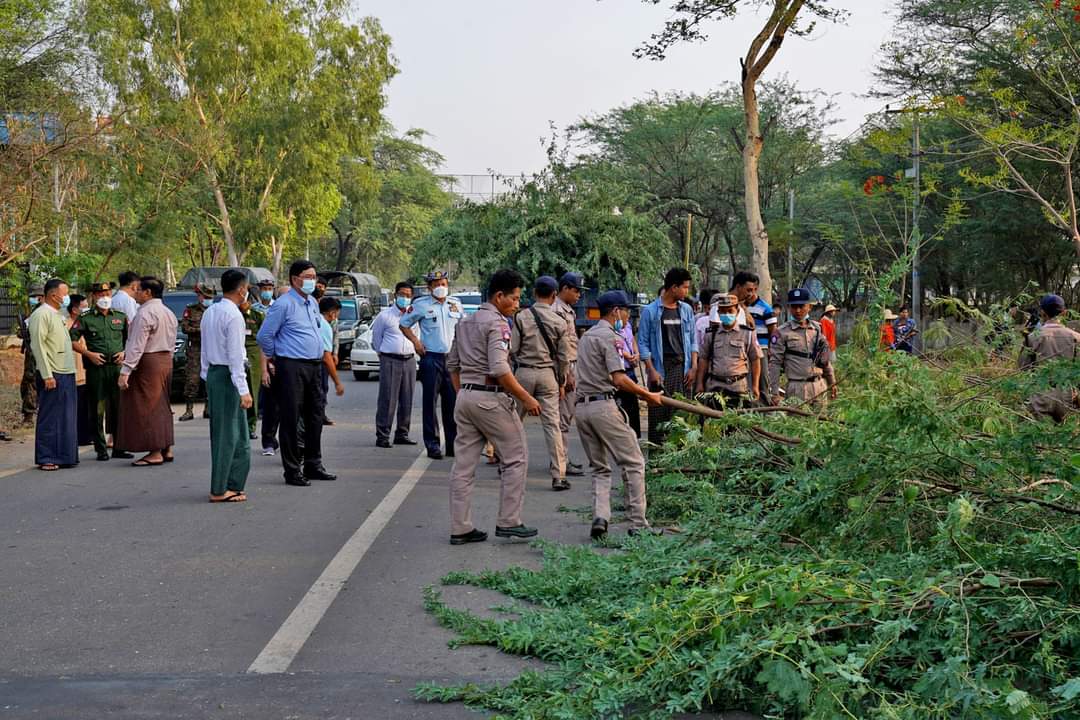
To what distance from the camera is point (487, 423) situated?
820 cm

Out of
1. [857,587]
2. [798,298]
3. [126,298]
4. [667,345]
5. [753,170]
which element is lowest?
[857,587]

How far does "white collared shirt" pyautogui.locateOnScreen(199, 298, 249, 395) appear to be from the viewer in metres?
9.69

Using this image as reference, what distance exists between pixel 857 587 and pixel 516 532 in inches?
146

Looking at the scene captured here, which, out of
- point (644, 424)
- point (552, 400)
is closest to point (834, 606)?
point (552, 400)

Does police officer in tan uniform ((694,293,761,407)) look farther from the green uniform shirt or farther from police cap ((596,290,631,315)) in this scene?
the green uniform shirt

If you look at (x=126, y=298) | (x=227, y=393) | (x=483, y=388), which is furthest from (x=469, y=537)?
(x=126, y=298)

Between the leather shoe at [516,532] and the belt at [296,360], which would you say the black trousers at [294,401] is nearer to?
the belt at [296,360]

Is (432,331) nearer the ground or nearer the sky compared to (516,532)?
nearer the sky

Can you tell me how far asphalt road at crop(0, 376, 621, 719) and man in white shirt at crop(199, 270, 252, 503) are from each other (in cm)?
26

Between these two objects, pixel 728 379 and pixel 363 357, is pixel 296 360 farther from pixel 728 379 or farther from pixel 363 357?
pixel 363 357

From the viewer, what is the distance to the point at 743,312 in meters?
11.0

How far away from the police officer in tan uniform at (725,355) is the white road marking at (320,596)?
288 centimetres

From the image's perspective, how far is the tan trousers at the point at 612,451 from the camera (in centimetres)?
832

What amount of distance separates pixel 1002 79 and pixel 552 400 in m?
18.6
